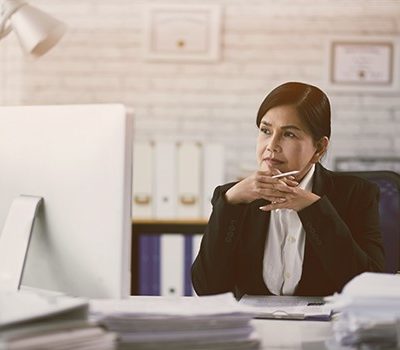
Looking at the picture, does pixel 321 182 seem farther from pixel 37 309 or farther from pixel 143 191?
pixel 143 191

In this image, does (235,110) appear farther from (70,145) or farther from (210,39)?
(70,145)

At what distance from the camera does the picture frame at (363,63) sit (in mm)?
3740

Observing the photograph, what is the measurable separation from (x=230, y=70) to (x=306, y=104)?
1938mm

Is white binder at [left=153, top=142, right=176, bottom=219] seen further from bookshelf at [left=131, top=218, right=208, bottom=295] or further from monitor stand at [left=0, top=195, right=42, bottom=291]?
monitor stand at [left=0, top=195, right=42, bottom=291]

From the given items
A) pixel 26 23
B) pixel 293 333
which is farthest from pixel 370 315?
pixel 26 23

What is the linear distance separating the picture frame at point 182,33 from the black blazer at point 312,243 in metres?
1.96

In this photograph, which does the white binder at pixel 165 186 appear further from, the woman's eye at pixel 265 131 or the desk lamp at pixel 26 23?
the woman's eye at pixel 265 131

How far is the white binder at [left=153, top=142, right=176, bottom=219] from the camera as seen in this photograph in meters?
3.45

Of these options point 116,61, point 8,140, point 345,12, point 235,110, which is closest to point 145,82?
point 116,61

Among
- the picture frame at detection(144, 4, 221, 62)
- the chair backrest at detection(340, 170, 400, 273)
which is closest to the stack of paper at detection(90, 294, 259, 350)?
the chair backrest at detection(340, 170, 400, 273)

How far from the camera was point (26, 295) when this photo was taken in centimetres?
108

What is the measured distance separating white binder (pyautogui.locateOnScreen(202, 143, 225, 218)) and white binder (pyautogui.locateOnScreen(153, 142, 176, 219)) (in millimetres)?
149

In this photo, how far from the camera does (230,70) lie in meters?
3.78

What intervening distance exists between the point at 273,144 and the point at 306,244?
10.7 inches
